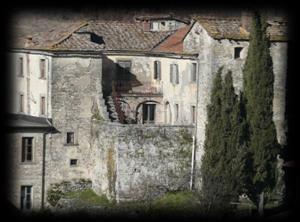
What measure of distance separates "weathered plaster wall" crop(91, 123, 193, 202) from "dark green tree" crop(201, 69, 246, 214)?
1.33 metres

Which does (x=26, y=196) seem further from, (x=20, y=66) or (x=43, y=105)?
(x=20, y=66)

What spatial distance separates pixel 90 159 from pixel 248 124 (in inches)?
212

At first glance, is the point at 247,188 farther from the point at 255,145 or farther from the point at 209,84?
the point at 209,84

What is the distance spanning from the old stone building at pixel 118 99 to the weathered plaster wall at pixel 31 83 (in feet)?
0.10

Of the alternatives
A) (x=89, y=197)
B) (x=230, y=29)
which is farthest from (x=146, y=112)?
(x=230, y=29)

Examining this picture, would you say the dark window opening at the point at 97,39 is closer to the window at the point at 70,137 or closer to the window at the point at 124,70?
the window at the point at 124,70

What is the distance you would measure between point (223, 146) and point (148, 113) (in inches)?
263

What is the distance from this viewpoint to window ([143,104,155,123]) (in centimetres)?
2514

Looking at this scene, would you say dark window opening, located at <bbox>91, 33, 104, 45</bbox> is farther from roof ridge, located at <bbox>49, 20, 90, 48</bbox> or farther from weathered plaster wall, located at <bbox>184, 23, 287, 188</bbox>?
weathered plaster wall, located at <bbox>184, 23, 287, 188</bbox>

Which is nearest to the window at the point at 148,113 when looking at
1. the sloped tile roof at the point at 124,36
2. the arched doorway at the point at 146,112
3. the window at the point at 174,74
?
the arched doorway at the point at 146,112

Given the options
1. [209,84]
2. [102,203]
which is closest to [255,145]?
[209,84]

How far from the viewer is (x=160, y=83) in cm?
2509

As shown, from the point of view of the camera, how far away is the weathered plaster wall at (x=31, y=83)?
2297 cm

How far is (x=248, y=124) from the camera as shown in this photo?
1894 centimetres
